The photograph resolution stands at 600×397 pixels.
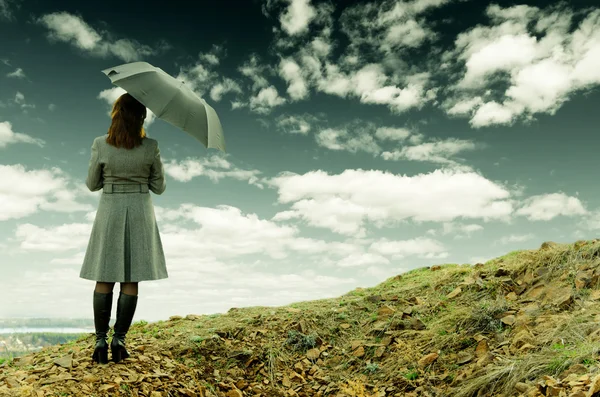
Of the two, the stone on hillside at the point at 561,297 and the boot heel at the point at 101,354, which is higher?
the stone on hillside at the point at 561,297

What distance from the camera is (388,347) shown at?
24.1 ft

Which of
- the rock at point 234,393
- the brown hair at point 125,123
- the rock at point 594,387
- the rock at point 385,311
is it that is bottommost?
the rock at point 234,393

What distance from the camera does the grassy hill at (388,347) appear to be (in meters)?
5.54

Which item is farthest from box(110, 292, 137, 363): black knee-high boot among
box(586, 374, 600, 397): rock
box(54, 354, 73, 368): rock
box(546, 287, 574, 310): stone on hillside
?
box(546, 287, 574, 310): stone on hillside

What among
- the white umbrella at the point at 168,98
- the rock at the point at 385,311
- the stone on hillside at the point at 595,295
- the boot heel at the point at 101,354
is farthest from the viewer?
the rock at the point at 385,311

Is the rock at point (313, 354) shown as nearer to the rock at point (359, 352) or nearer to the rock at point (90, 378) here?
the rock at point (359, 352)

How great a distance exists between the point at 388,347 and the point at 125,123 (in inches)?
191

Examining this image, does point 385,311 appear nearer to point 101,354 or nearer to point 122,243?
point 101,354

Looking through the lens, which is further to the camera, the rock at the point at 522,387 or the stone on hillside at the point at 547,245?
the stone on hillside at the point at 547,245

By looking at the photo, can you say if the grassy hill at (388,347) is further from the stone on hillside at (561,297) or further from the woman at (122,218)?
the woman at (122,218)

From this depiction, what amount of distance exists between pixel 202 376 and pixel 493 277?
→ 5.21m

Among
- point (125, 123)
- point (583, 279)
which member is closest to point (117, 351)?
point (125, 123)

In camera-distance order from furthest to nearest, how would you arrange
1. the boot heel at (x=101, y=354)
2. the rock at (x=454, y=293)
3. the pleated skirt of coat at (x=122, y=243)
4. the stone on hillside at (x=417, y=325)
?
the rock at (x=454, y=293) < the stone on hillside at (x=417, y=325) < the boot heel at (x=101, y=354) < the pleated skirt of coat at (x=122, y=243)

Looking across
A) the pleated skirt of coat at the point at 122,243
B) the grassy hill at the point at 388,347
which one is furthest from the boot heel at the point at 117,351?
the pleated skirt of coat at the point at 122,243
